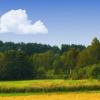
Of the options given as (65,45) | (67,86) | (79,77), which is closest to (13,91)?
(67,86)

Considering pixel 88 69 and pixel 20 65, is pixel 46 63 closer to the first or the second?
pixel 20 65

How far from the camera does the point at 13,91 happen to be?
5834 cm

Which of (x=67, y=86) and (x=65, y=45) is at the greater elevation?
(x=65, y=45)

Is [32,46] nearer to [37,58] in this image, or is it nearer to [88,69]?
[37,58]

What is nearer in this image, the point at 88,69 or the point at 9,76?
the point at 88,69

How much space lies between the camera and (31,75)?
95500mm

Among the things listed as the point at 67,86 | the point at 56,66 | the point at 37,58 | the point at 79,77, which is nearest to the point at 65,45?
the point at 37,58

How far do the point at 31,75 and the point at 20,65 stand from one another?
3.00 m

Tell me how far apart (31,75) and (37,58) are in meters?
28.7

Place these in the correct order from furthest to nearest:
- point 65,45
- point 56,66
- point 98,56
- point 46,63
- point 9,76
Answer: point 65,45 → point 46,63 → point 56,66 → point 98,56 → point 9,76

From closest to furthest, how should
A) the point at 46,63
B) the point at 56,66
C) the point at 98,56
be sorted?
the point at 98,56
the point at 56,66
the point at 46,63

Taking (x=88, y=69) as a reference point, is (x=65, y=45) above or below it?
above

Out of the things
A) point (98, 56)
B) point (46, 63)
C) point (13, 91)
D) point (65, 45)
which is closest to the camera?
point (13, 91)

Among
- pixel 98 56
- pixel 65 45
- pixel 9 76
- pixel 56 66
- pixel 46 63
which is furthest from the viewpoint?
pixel 65 45
